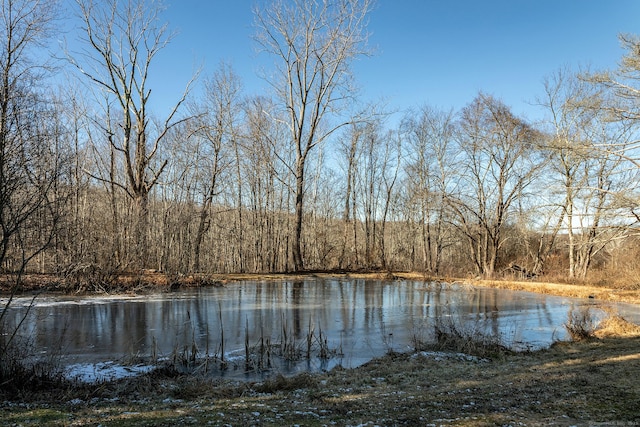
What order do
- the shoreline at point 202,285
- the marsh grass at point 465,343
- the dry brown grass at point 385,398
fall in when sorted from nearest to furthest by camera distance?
the dry brown grass at point 385,398, the marsh grass at point 465,343, the shoreline at point 202,285

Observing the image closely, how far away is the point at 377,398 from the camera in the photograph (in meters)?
5.50

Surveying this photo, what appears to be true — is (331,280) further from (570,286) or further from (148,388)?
(148,388)

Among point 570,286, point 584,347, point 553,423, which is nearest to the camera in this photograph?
point 553,423

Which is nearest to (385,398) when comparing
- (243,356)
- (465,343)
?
(243,356)

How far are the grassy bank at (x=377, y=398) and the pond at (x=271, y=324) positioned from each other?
1.26 m

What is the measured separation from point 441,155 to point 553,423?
99.3 ft

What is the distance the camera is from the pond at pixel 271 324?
27.0 ft

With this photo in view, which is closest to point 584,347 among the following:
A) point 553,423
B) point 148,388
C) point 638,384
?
point 638,384

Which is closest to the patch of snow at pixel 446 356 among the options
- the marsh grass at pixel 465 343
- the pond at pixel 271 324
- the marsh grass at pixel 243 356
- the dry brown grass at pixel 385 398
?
the marsh grass at pixel 465 343

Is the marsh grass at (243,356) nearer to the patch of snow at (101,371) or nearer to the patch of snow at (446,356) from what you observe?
the patch of snow at (101,371)

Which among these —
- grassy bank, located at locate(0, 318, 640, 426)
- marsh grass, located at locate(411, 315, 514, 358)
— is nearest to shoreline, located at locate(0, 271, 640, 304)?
grassy bank, located at locate(0, 318, 640, 426)

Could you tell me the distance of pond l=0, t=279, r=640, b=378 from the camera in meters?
8.22

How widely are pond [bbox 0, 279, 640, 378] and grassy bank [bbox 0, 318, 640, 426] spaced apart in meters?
1.26

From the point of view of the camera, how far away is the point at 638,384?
579 cm
